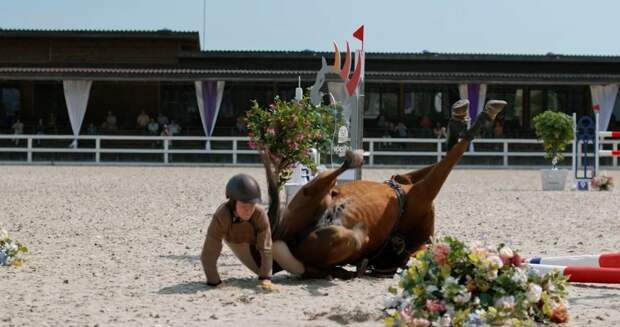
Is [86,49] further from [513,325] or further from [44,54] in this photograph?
[513,325]

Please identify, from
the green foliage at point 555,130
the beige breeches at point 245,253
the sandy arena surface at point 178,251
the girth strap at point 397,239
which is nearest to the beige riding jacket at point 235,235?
the beige breeches at point 245,253

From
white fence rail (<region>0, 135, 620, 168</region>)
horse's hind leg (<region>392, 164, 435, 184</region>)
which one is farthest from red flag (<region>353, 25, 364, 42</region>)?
white fence rail (<region>0, 135, 620, 168</region>)

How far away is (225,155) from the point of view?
31.0m

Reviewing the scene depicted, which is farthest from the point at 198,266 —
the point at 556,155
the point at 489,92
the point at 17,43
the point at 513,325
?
the point at 17,43

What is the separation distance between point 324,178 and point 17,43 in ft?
96.7

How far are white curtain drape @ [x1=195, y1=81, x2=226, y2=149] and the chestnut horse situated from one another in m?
23.5

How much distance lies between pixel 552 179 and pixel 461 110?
12966mm

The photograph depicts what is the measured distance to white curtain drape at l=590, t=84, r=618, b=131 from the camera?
105 ft

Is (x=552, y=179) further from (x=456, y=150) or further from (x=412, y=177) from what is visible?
(x=456, y=150)

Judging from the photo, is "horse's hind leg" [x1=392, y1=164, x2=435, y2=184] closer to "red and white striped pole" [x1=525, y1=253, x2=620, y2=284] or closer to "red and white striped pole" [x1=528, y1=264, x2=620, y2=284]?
"red and white striped pole" [x1=525, y1=253, x2=620, y2=284]

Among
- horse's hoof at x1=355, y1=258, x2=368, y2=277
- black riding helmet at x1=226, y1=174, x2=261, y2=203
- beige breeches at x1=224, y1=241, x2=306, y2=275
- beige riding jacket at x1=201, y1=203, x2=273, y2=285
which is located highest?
black riding helmet at x1=226, y1=174, x2=261, y2=203

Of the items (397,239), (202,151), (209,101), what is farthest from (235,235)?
(209,101)

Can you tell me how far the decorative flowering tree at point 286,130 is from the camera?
10484 mm

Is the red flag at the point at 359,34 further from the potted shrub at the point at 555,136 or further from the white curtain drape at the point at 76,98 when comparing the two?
the white curtain drape at the point at 76,98
